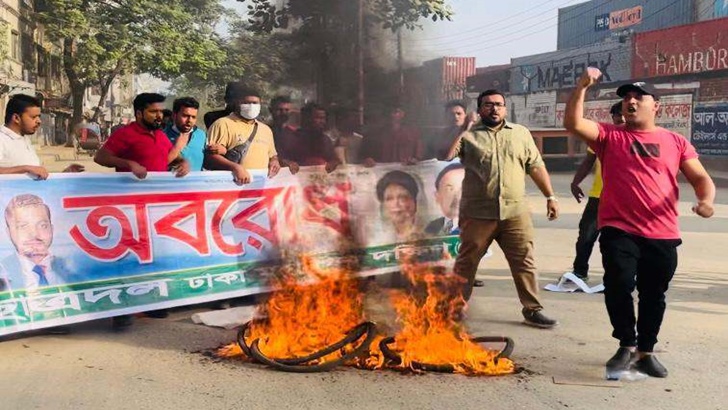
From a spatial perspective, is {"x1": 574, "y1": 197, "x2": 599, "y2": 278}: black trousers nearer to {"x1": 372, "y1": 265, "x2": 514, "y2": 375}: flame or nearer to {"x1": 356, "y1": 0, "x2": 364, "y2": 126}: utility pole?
{"x1": 372, "y1": 265, "x2": 514, "y2": 375}: flame

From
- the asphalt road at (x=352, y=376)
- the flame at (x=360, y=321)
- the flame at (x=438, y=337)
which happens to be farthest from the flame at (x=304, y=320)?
the flame at (x=438, y=337)

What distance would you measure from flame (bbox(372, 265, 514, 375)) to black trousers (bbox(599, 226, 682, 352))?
0.67 metres

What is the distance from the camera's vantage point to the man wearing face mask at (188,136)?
205 inches

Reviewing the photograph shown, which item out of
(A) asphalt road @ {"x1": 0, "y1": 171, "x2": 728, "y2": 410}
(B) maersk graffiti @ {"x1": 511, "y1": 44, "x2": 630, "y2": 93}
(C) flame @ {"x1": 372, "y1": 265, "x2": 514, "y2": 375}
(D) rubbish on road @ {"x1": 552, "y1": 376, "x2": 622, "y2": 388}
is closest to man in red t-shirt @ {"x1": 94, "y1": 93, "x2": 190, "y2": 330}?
(A) asphalt road @ {"x1": 0, "y1": 171, "x2": 728, "y2": 410}

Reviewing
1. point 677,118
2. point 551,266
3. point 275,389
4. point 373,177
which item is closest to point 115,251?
point 275,389

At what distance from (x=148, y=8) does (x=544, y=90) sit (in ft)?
66.6

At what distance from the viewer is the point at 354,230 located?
5.97m

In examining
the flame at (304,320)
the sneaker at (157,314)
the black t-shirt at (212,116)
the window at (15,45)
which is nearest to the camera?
the flame at (304,320)

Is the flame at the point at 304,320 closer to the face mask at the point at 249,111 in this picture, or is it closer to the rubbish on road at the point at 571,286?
the face mask at the point at 249,111

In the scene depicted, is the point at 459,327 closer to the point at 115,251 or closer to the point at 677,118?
the point at 115,251

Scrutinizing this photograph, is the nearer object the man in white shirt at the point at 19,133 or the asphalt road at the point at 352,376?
the asphalt road at the point at 352,376

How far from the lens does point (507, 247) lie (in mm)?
4777

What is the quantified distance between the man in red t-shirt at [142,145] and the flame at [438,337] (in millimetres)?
1931

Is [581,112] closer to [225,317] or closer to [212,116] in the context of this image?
[225,317]
